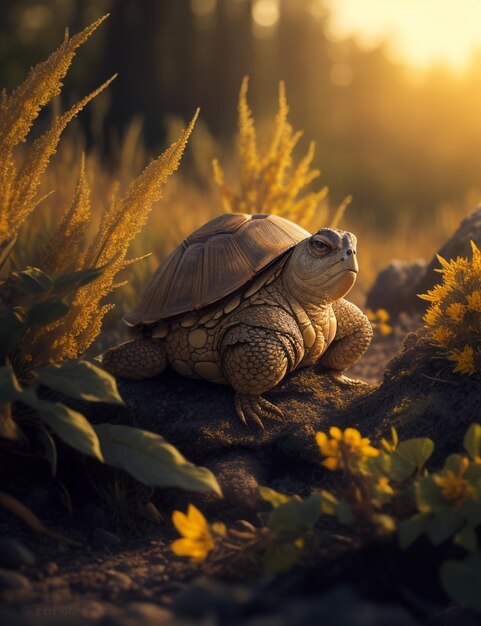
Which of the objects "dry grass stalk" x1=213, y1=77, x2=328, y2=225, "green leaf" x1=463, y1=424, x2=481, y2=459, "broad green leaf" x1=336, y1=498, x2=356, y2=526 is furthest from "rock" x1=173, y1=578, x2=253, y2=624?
"dry grass stalk" x1=213, y1=77, x2=328, y2=225

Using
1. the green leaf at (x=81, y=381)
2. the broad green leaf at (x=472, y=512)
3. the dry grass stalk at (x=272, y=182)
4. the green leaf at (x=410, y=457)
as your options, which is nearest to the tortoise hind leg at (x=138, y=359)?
the green leaf at (x=81, y=381)

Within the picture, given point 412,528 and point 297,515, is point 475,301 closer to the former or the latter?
point 412,528

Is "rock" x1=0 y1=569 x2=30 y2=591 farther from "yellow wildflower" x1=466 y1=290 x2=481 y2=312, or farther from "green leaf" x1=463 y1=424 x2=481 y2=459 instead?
"yellow wildflower" x1=466 y1=290 x2=481 y2=312

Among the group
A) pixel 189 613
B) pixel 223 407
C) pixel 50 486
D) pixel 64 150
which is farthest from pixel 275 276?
pixel 64 150

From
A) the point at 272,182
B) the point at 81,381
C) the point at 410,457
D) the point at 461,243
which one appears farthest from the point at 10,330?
the point at 272,182

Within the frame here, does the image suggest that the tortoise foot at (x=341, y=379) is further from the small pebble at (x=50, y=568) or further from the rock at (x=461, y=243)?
the small pebble at (x=50, y=568)

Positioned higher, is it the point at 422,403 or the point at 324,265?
the point at 324,265
